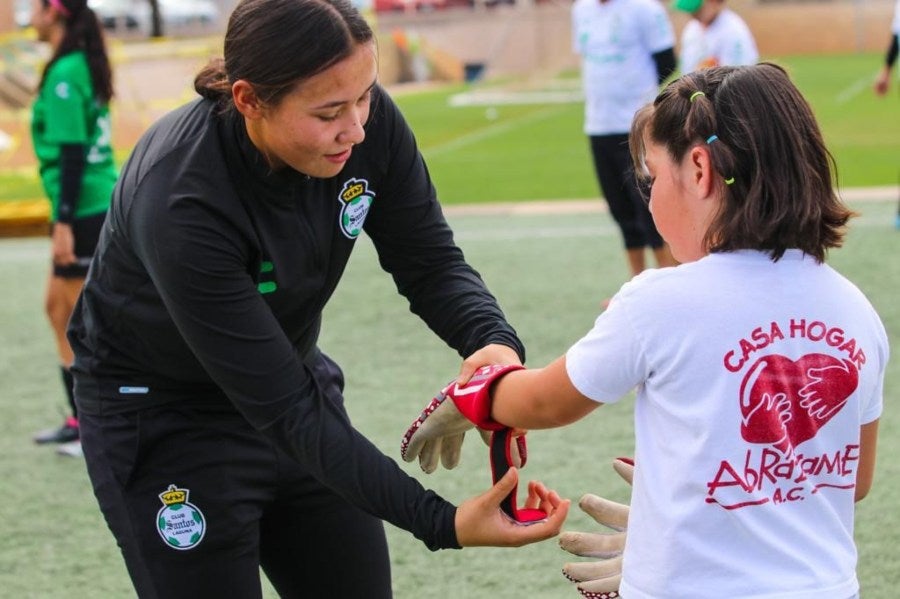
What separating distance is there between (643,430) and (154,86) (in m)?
17.0

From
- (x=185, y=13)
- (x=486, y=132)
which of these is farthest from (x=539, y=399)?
(x=185, y=13)

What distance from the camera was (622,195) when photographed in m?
8.09

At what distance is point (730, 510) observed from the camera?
211 centimetres

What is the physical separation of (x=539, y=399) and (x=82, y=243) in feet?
13.6

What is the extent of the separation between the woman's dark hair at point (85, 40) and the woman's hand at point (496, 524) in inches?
157

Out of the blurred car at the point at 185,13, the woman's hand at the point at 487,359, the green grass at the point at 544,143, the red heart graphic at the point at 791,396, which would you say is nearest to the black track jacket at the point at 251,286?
the woman's hand at the point at 487,359

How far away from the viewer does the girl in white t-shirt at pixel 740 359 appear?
2076 mm

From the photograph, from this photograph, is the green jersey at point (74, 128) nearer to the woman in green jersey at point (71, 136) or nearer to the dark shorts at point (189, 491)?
the woman in green jersey at point (71, 136)

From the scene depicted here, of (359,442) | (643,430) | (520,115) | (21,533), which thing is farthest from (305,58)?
(520,115)

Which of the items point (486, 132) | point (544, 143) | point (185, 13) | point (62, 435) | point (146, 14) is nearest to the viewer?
point (62, 435)

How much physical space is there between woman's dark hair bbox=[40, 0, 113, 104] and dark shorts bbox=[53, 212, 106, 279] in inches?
21.9

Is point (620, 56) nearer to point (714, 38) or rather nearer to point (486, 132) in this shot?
point (714, 38)

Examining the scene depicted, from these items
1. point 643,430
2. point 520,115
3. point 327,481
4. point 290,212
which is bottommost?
point 520,115

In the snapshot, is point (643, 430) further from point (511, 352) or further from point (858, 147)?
point (858, 147)
